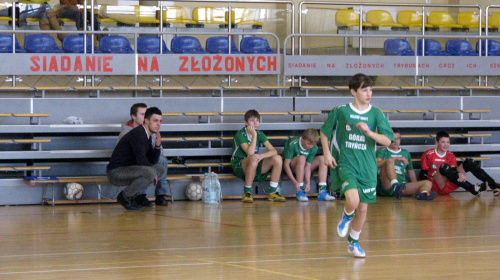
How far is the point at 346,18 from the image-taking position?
14750 millimetres

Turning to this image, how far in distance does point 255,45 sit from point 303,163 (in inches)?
Result: 110

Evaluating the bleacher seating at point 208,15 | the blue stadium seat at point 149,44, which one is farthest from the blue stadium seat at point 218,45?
the blue stadium seat at point 149,44

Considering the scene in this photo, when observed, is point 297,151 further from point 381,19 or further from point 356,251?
point 356,251

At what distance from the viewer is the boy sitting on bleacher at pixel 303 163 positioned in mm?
12367

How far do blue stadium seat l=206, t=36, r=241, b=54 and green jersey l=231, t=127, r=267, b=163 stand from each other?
83.2 inches

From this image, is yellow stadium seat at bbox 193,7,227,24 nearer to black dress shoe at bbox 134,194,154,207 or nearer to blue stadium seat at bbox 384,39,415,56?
blue stadium seat at bbox 384,39,415,56

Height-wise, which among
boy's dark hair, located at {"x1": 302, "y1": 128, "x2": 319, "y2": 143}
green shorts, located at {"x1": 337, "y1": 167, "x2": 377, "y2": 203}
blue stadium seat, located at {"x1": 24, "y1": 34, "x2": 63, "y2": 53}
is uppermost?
blue stadium seat, located at {"x1": 24, "y1": 34, "x2": 63, "y2": 53}

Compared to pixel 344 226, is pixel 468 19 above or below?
above

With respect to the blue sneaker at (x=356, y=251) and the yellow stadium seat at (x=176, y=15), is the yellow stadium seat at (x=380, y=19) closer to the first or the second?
the yellow stadium seat at (x=176, y=15)

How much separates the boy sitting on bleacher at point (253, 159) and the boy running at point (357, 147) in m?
5.24

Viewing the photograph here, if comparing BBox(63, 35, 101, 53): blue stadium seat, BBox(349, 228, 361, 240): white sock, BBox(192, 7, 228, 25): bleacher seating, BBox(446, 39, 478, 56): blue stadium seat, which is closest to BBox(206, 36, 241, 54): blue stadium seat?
BBox(192, 7, 228, 25): bleacher seating

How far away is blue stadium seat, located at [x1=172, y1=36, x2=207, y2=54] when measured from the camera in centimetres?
1389

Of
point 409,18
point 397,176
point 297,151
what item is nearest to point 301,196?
point 297,151

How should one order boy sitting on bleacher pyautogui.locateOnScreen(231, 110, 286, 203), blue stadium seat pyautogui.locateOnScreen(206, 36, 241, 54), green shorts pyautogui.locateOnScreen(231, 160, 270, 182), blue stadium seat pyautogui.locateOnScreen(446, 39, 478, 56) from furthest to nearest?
1. blue stadium seat pyautogui.locateOnScreen(446, 39, 478, 56)
2. blue stadium seat pyautogui.locateOnScreen(206, 36, 241, 54)
3. green shorts pyautogui.locateOnScreen(231, 160, 270, 182)
4. boy sitting on bleacher pyautogui.locateOnScreen(231, 110, 286, 203)
